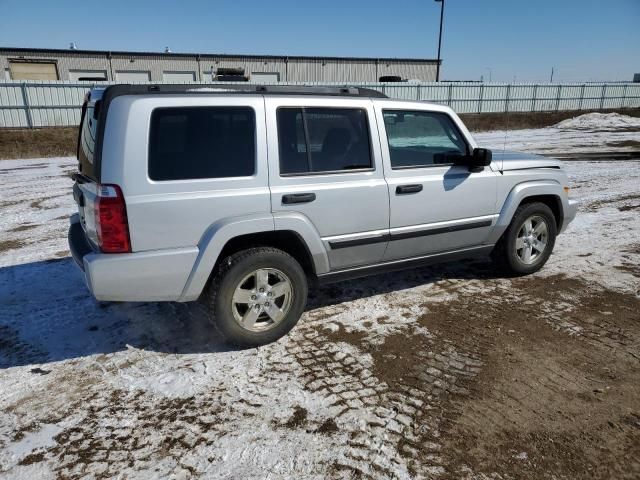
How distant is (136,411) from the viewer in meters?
2.92

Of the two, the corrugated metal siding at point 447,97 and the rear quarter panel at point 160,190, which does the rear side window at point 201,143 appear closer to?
the rear quarter panel at point 160,190

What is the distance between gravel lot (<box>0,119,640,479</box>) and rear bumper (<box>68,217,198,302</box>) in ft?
1.93

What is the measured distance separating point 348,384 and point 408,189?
1.77 m

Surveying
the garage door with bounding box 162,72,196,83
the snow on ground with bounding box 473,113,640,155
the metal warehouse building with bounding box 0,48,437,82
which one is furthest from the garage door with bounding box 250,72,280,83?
the snow on ground with bounding box 473,113,640,155

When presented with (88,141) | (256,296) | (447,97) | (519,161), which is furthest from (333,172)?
(447,97)

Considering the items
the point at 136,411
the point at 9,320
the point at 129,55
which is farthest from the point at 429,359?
the point at 129,55

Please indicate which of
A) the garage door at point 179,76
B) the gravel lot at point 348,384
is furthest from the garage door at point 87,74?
the gravel lot at point 348,384

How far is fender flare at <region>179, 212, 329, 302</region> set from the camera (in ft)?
10.8

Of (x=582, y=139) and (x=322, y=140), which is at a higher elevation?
(x=322, y=140)

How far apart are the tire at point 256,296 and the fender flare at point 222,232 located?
0.13 metres

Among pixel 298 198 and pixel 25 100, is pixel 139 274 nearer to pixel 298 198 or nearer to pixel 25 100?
pixel 298 198

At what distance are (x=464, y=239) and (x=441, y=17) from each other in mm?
35406

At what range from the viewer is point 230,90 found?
352 cm

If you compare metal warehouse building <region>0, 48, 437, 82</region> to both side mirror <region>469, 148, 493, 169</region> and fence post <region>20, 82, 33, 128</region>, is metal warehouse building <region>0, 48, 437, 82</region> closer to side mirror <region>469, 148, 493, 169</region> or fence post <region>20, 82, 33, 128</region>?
fence post <region>20, 82, 33, 128</region>
